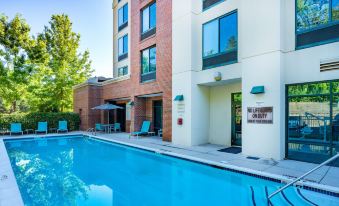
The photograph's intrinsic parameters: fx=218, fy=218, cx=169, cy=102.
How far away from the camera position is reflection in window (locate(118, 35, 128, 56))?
20.5 metres

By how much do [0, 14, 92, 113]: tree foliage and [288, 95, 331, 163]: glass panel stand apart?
2047 centimetres

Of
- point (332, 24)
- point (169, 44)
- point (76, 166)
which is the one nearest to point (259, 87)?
point (332, 24)

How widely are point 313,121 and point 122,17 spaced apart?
19.0 metres

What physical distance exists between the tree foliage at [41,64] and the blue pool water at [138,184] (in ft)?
38.4

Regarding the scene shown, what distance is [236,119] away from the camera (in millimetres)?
10570

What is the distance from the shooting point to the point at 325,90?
6.98m

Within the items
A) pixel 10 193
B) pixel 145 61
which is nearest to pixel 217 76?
pixel 145 61

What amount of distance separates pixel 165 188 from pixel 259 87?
4.87 meters

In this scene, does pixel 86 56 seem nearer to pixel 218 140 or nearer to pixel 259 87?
pixel 218 140

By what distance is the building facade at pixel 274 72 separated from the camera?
275 inches

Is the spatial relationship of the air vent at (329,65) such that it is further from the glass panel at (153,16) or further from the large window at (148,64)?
the glass panel at (153,16)

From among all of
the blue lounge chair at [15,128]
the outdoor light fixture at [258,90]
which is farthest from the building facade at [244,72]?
the blue lounge chair at [15,128]

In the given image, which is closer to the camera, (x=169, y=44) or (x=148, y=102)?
(x=169, y=44)

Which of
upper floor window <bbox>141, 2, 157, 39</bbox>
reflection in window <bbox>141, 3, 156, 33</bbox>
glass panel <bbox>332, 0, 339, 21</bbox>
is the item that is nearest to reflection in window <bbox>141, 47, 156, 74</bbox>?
upper floor window <bbox>141, 2, 157, 39</bbox>
